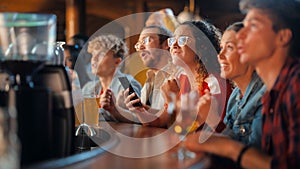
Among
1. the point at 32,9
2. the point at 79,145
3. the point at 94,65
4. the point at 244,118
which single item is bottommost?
the point at 79,145

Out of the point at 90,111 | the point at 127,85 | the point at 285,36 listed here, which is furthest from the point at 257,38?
the point at 127,85

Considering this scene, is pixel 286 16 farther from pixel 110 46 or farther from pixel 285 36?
pixel 110 46

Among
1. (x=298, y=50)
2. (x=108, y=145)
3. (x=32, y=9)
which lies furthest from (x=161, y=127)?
(x=32, y=9)

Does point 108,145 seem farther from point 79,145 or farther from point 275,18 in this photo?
point 275,18

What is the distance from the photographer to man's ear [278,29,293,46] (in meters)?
1.40

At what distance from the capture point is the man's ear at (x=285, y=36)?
1400mm

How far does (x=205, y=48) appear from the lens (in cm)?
236

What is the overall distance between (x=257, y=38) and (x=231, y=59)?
48 centimetres

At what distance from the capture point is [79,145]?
1764mm

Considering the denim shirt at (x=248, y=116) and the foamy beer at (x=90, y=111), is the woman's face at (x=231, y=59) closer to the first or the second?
the denim shirt at (x=248, y=116)

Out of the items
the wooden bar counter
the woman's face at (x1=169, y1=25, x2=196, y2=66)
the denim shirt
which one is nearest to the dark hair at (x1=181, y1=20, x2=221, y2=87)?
the woman's face at (x1=169, y1=25, x2=196, y2=66)

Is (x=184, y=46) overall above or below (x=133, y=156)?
above

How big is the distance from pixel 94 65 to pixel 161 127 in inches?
51.9

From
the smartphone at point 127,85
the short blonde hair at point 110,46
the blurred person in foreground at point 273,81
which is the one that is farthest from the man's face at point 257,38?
the short blonde hair at point 110,46
